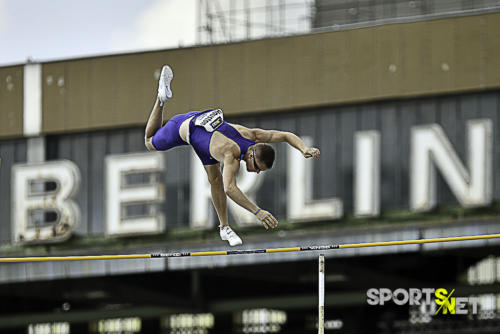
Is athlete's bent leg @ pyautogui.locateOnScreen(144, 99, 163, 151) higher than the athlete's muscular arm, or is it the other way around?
athlete's bent leg @ pyautogui.locateOnScreen(144, 99, 163, 151)

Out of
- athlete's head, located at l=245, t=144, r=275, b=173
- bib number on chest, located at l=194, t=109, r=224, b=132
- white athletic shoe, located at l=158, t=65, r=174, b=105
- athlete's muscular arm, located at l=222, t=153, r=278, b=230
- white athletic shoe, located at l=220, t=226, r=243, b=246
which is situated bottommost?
white athletic shoe, located at l=220, t=226, r=243, b=246

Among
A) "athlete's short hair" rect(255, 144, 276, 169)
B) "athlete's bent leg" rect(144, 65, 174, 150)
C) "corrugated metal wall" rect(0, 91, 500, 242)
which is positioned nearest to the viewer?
"athlete's short hair" rect(255, 144, 276, 169)

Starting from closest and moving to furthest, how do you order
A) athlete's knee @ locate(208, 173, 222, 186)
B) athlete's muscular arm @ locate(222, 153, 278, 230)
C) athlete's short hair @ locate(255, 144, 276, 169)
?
athlete's short hair @ locate(255, 144, 276, 169) < athlete's muscular arm @ locate(222, 153, 278, 230) < athlete's knee @ locate(208, 173, 222, 186)

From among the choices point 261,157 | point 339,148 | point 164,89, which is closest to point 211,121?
point 164,89

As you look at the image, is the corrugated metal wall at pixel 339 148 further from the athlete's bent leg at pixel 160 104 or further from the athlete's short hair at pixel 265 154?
the athlete's short hair at pixel 265 154

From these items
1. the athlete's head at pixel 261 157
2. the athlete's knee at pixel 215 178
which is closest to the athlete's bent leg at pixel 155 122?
the athlete's knee at pixel 215 178

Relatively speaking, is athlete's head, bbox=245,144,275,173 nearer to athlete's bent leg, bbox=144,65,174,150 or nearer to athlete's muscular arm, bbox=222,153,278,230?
athlete's muscular arm, bbox=222,153,278,230

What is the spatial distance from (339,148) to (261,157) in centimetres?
1547

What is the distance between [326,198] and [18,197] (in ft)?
28.9

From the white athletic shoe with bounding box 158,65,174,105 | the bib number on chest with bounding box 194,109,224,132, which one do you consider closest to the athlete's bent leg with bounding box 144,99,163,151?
the white athletic shoe with bounding box 158,65,174,105

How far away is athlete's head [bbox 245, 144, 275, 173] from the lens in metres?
16.2

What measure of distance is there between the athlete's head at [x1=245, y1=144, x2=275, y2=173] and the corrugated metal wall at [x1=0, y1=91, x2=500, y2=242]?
14930 millimetres

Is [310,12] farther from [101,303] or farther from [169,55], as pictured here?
[101,303]

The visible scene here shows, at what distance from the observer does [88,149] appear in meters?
34.0
